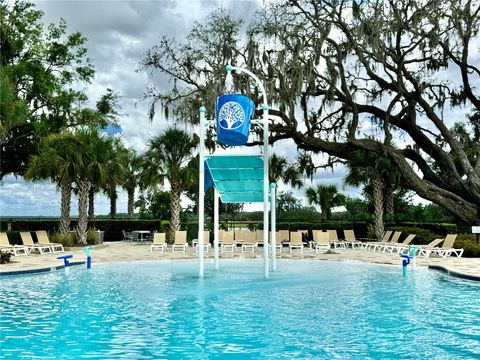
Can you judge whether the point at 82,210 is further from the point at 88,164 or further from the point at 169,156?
the point at 169,156

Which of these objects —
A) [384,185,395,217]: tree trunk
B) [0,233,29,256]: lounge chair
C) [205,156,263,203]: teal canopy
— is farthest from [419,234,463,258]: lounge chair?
[0,233,29,256]: lounge chair

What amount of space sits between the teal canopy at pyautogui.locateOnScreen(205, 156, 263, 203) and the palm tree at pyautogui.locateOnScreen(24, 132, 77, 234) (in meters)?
9.99

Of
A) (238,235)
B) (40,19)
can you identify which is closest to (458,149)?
(238,235)

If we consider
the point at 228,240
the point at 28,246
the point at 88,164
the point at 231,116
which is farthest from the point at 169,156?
the point at 231,116

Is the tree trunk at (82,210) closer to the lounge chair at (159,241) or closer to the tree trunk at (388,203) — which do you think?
the lounge chair at (159,241)

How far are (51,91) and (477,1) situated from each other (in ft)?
78.1

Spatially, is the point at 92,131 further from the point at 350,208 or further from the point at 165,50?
the point at 350,208

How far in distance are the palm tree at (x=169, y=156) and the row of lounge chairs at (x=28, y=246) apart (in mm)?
5734

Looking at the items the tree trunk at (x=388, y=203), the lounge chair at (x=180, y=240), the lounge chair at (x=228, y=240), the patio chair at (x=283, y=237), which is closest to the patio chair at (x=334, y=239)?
the patio chair at (x=283, y=237)

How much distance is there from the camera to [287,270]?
1532 cm

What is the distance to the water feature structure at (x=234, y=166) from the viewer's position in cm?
1270

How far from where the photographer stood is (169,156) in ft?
82.5

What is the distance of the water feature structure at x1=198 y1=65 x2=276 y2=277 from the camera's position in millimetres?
12703

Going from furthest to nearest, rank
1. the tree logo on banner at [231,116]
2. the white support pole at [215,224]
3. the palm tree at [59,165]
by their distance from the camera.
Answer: the palm tree at [59,165], the white support pole at [215,224], the tree logo on banner at [231,116]
